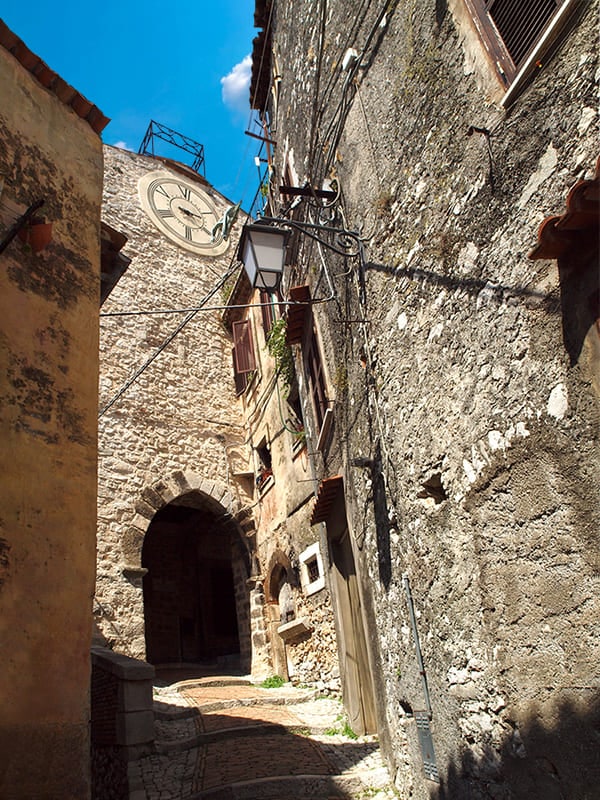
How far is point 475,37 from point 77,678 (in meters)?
4.37

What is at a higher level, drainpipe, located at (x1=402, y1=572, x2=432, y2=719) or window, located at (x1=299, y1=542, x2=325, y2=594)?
window, located at (x1=299, y1=542, x2=325, y2=594)

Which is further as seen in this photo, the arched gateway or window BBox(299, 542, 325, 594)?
the arched gateway

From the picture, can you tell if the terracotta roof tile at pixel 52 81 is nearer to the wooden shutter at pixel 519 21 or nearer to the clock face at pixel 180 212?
the wooden shutter at pixel 519 21

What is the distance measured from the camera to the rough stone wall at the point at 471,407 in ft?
8.96

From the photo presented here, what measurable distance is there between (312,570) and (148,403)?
489 centimetres

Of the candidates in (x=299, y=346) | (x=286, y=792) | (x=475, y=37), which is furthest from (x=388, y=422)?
(x=299, y=346)

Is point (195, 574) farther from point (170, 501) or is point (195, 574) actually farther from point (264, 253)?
point (264, 253)

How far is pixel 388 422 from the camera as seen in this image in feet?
15.7

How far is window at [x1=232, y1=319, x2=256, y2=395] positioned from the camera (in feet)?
42.1

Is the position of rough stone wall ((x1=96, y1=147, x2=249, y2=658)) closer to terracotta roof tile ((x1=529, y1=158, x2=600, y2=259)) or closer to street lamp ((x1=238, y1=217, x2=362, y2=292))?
street lamp ((x1=238, y1=217, x2=362, y2=292))

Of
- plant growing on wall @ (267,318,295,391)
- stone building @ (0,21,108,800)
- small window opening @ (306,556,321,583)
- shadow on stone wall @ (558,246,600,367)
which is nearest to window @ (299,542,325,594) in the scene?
small window opening @ (306,556,321,583)

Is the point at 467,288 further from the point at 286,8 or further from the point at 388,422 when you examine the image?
the point at 286,8

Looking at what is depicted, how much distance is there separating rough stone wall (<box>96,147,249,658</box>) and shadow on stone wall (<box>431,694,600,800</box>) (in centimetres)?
736

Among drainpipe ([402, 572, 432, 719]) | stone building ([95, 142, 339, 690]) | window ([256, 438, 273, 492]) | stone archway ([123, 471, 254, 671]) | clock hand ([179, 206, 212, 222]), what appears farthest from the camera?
clock hand ([179, 206, 212, 222])
